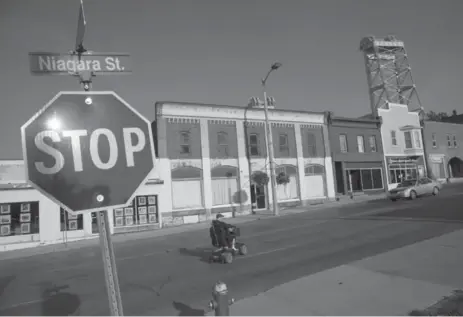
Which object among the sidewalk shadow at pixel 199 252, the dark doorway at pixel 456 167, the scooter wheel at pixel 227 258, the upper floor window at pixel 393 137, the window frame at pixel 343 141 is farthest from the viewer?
the dark doorway at pixel 456 167

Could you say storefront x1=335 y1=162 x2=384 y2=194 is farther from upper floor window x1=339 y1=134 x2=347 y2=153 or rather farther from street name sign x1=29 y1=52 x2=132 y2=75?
street name sign x1=29 y1=52 x2=132 y2=75

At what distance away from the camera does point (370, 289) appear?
18.8ft

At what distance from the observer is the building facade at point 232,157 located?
21516 millimetres

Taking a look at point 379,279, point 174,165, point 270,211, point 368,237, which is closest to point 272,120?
point 270,211

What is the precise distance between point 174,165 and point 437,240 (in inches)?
629

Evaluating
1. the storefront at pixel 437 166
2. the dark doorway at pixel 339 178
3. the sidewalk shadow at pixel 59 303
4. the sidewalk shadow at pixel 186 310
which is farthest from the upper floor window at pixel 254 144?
the storefront at pixel 437 166

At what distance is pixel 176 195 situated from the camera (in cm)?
2125

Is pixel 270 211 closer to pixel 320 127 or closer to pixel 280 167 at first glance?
pixel 280 167

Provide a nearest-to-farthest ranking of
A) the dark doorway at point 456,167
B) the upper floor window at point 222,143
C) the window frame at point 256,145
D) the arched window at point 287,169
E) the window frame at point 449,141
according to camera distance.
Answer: the upper floor window at point 222,143 < the window frame at point 256,145 < the arched window at point 287,169 < the window frame at point 449,141 < the dark doorway at point 456,167

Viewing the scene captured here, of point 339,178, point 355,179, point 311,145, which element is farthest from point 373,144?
point 311,145

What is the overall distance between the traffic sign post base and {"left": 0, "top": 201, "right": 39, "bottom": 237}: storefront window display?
59.2 feet

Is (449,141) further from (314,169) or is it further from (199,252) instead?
(199,252)

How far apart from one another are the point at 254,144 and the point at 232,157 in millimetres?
2455

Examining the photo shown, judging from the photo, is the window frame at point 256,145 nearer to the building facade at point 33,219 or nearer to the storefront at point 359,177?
the storefront at point 359,177
